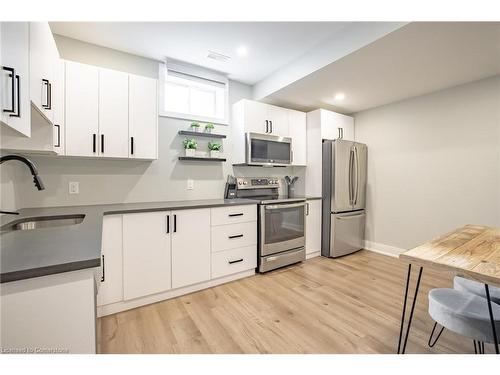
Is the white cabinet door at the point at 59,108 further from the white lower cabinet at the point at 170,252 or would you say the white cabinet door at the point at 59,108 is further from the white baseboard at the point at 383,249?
the white baseboard at the point at 383,249

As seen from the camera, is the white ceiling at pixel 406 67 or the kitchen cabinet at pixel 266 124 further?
the kitchen cabinet at pixel 266 124

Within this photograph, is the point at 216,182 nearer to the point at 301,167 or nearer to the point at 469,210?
the point at 301,167

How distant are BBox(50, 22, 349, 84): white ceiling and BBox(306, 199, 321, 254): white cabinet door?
194 cm

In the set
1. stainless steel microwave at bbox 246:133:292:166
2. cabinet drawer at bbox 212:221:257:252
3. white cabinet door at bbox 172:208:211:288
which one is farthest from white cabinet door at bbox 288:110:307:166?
white cabinet door at bbox 172:208:211:288

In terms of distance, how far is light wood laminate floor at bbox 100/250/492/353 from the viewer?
1604 mm

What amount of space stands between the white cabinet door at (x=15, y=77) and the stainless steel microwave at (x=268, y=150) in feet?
7.23

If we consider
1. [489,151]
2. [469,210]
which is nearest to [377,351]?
[469,210]

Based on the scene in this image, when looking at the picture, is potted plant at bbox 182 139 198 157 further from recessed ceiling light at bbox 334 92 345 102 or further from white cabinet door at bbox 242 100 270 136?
recessed ceiling light at bbox 334 92 345 102

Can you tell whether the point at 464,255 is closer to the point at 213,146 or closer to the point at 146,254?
the point at 146,254

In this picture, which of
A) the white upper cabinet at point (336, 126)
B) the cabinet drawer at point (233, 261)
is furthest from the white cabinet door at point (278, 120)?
the cabinet drawer at point (233, 261)

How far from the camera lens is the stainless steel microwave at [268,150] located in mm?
3061

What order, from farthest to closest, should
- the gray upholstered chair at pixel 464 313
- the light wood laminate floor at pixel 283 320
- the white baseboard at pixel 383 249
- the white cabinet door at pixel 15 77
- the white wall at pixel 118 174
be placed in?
the white baseboard at pixel 383 249 < the white wall at pixel 118 174 < the light wood laminate floor at pixel 283 320 < the gray upholstered chair at pixel 464 313 < the white cabinet door at pixel 15 77

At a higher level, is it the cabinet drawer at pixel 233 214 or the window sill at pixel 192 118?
the window sill at pixel 192 118
